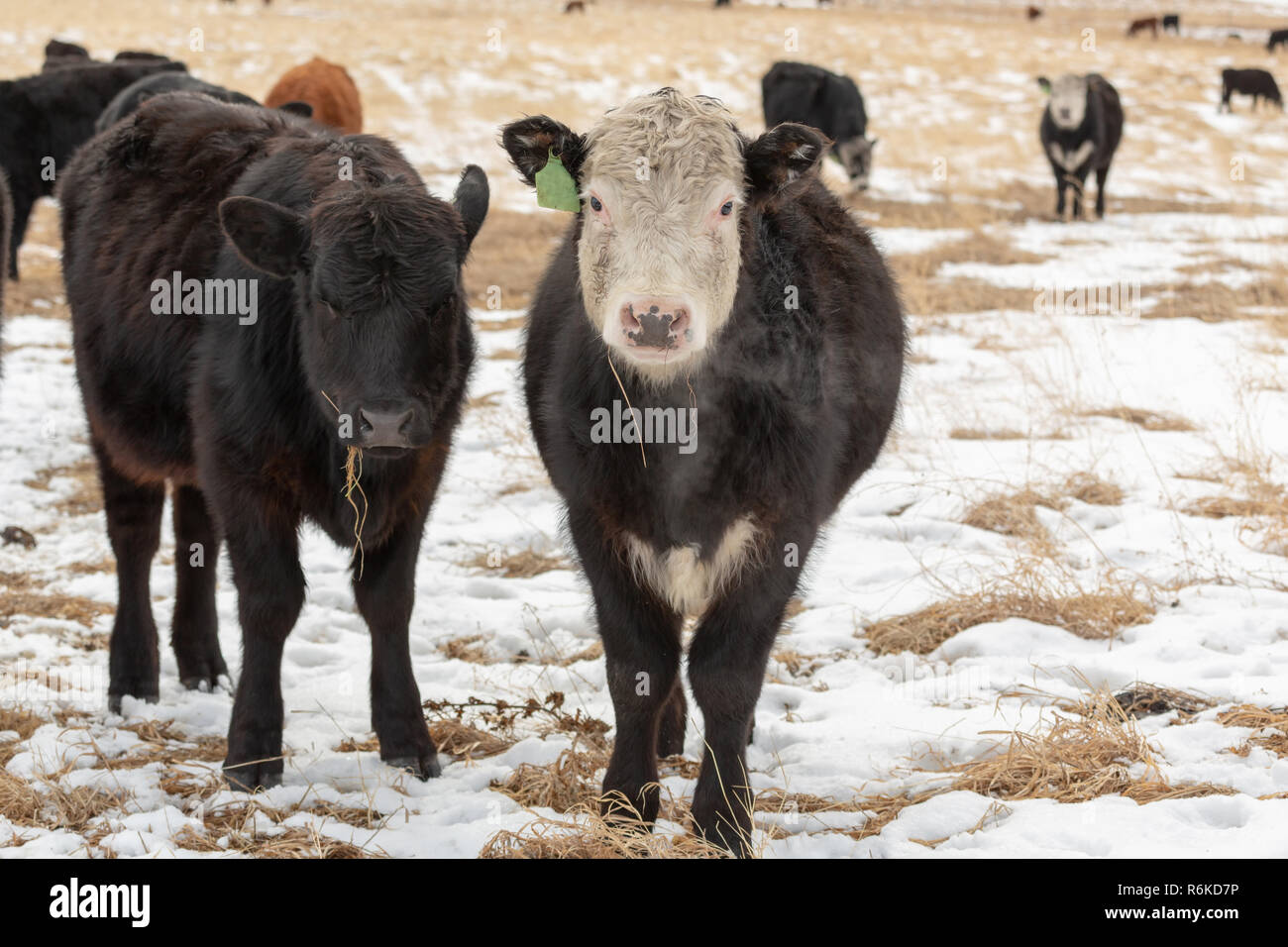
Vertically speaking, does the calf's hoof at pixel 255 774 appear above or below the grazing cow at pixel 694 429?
below

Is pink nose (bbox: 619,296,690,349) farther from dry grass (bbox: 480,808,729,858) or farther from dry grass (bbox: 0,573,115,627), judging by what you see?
dry grass (bbox: 0,573,115,627)

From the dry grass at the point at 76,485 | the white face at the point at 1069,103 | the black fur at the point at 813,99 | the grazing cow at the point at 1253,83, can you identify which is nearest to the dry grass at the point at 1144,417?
the dry grass at the point at 76,485

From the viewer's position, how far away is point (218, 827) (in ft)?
11.5

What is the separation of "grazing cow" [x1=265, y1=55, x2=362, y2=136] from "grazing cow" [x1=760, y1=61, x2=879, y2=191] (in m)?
8.05

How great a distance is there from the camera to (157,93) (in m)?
7.18

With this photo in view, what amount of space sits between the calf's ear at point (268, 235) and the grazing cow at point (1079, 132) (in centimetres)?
1433

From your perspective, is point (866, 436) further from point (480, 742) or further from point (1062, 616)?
point (480, 742)

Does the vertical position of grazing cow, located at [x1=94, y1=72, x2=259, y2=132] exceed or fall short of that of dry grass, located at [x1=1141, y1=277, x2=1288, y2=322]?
it exceeds it

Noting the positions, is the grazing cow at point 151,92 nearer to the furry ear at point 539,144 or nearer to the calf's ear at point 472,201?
the calf's ear at point 472,201

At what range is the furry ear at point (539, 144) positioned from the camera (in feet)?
11.1

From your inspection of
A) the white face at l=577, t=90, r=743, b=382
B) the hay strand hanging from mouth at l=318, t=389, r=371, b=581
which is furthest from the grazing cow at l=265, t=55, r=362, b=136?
the white face at l=577, t=90, r=743, b=382

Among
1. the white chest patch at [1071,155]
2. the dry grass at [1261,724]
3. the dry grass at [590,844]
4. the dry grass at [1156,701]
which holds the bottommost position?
the dry grass at [590,844]

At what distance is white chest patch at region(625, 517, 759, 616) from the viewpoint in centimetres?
334

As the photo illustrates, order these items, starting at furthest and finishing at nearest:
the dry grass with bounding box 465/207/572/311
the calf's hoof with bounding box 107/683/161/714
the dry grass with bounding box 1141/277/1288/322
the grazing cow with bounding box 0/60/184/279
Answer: the grazing cow with bounding box 0/60/184/279 → the dry grass with bounding box 465/207/572/311 → the dry grass with bounding box 1141/277/1288/322 → the calf's hoof with bounding box 107/683/161/714
